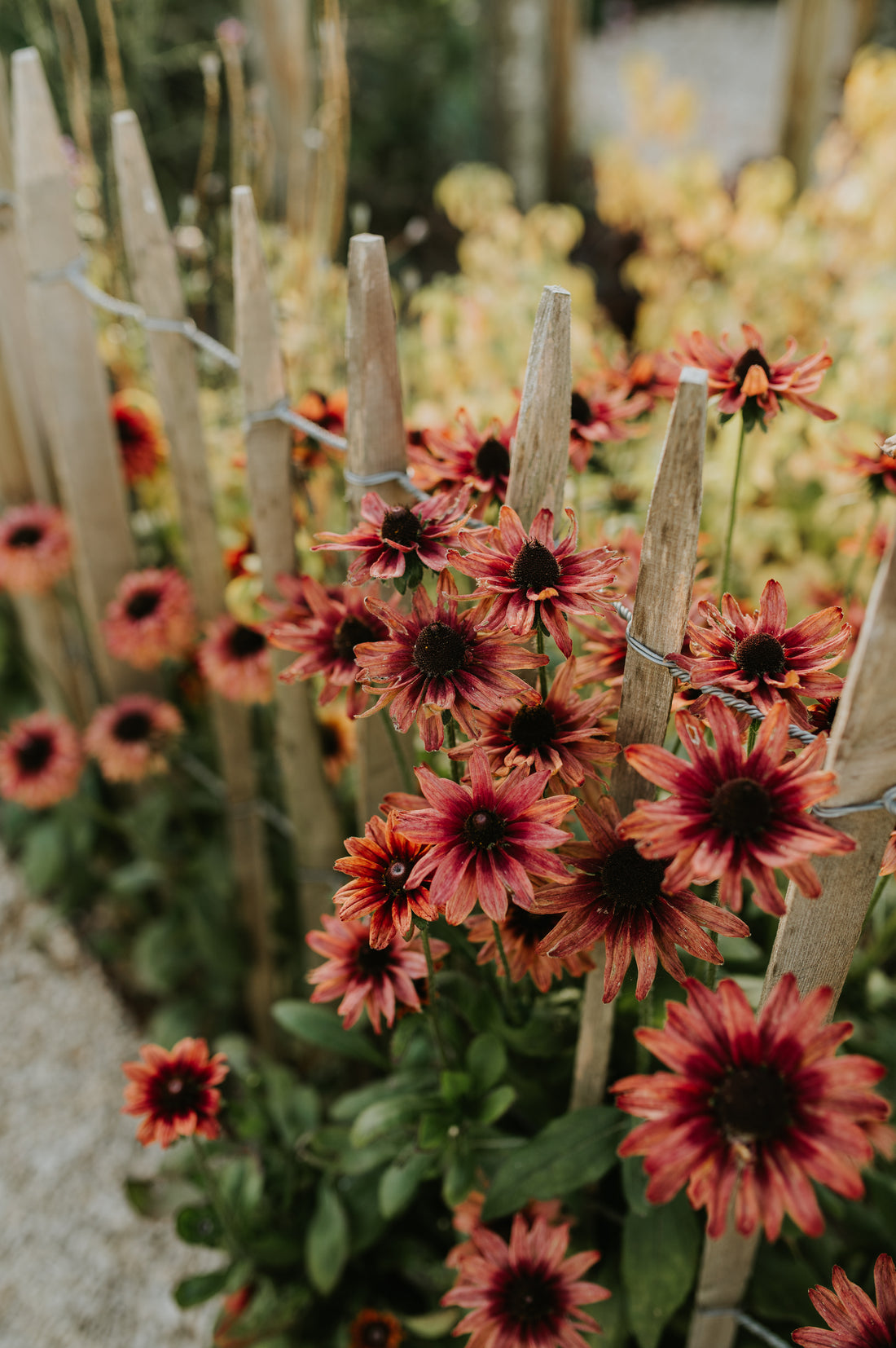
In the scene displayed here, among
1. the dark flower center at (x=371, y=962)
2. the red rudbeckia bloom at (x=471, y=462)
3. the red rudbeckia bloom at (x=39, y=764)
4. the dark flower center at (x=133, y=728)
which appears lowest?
the red rudbeckia bloom at (x=39, y=764)

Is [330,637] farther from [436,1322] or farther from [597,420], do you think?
[436,1322]

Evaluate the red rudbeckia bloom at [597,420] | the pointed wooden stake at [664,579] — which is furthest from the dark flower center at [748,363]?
the pointed wooden stake at [664,579]

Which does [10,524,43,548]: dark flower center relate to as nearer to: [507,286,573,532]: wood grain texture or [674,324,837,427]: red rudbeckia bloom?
[507,286,573,532]: wood grain texture

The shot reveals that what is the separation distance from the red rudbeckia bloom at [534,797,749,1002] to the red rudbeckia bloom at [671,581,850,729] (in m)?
0.14

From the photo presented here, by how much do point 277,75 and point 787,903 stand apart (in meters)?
3.51

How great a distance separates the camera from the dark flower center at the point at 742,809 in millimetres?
556

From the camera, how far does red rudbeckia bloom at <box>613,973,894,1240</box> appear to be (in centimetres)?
51

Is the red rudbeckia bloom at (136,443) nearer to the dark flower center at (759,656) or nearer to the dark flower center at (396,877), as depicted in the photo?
the dark flower center at (396,877)

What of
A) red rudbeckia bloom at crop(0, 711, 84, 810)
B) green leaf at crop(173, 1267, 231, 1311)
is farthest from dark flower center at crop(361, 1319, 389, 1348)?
red rudbeckia bloom at crop(0, 711, 84, 810)

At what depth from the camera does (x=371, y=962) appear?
88 centimetres

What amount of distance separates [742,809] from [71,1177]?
5.47ft

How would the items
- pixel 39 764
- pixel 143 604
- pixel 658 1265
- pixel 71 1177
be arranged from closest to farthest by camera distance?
pixel 658 1265 → pixel 143 604 → pixel 39 764 → pixel 71 1177

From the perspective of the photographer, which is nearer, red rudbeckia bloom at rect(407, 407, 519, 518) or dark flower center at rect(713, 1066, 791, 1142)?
dark flower center at rect(713, 1066, 791, 1142)

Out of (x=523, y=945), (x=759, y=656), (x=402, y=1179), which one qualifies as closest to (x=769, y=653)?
(x=759, y=656)
